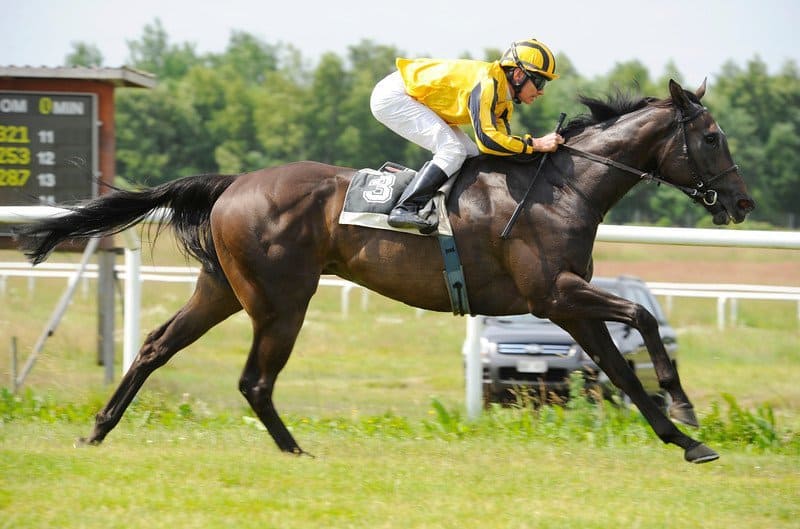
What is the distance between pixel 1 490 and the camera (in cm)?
472

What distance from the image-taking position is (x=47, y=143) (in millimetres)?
9734

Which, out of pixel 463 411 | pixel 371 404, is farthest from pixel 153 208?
pixel 371 404

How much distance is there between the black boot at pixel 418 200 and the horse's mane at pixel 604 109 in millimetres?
909

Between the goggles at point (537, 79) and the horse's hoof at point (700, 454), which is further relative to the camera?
the goggles at point (537, 79)

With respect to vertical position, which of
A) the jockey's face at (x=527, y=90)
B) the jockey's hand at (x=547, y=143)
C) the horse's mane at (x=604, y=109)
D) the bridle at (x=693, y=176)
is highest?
the jockey's face at (x=527, y=90)

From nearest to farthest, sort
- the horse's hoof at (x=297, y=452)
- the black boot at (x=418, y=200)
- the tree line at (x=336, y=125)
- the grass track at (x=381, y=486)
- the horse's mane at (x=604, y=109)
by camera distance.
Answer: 1. the grass track at (x=381, y=486)
2. the black boot at (x=418, y=200)
3. the horse's hoof at (x=297, y=452)
4. the horse's mane at (x=604, y=109)
5. the tree line at (x=336, y=125)

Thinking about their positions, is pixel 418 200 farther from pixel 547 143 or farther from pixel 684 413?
pixel 684 413

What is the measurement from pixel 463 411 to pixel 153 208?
3.33 metres

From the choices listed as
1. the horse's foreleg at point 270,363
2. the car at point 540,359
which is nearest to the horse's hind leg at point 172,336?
the horse's foreleg at point 270,363

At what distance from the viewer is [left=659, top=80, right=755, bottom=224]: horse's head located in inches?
235

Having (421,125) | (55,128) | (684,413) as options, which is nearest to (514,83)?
Answer: (421,125)

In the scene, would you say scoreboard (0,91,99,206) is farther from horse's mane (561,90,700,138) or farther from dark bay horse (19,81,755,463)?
horse's mane (561,90,700,138)

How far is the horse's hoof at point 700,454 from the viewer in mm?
5656

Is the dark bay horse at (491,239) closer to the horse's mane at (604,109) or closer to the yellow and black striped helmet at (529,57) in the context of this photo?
the horse's mane at (604,109)
